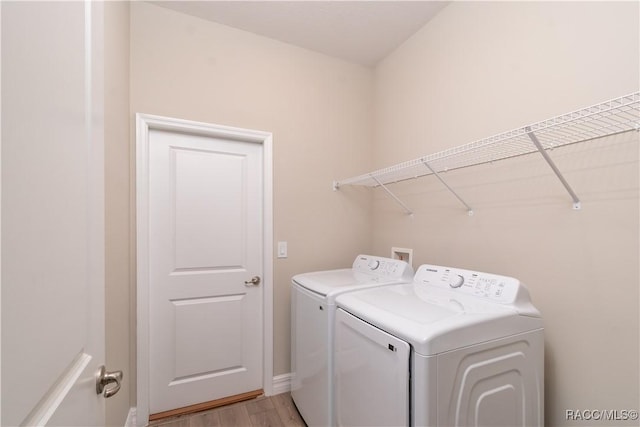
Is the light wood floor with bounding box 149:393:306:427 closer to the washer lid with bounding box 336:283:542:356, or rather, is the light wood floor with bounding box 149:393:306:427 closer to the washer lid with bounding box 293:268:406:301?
the washer lid with bounding box 293:268:406:301

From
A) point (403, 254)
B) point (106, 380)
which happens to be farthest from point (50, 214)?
point (403, 254)

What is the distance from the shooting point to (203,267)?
6.60 feet

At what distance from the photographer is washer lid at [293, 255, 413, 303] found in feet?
5.24

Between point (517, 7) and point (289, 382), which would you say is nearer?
point (517, 7)

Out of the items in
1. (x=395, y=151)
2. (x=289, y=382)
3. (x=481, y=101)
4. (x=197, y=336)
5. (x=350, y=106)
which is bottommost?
(x=289, y=382)

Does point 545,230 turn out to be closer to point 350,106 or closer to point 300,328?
point 300,328

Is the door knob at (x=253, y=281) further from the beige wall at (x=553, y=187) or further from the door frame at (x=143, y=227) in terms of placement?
the beige wall at (x=553, y=187)

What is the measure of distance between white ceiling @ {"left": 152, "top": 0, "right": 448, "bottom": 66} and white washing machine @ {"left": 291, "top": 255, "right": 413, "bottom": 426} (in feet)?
5.56

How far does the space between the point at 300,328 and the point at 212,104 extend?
1.70 meters

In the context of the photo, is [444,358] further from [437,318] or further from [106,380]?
[106,380]


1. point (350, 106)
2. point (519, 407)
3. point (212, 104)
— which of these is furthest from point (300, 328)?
point (350, 106)

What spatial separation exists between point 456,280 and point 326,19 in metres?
1.92

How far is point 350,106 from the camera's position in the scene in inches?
98.5

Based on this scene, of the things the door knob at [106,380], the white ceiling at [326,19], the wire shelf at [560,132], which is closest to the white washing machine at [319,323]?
Result: the wire shelf at [560,132]
